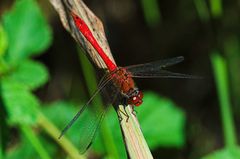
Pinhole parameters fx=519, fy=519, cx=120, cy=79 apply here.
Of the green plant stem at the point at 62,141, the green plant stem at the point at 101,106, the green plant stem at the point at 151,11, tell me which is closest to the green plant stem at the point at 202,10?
the green plant stem at the point at 151,11

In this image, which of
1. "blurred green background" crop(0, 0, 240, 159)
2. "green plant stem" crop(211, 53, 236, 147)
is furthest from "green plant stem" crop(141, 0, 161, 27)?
"green plant stem" crop(211, 53, 236, 147)

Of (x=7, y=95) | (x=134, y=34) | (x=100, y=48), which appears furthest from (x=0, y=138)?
(x=134, y=34)

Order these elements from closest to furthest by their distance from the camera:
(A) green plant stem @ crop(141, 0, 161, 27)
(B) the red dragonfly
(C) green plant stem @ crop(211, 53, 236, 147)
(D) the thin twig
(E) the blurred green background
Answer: (D) the thin twig, (B) the red dragonfly, (E) the blurred green background, (C) green plant stem @ crop(211, 53, 236, 147), (A) green plant stem @ crop(141, 0, 161, 27)

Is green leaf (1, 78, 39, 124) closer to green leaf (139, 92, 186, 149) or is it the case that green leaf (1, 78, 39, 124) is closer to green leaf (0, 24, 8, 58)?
green leaf (0, 24, 8, 58)

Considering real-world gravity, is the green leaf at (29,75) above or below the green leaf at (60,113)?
above

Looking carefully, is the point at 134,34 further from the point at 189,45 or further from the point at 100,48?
the point at 100,48

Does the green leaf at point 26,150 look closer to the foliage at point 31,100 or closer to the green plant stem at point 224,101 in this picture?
the foliage at point 31,100
